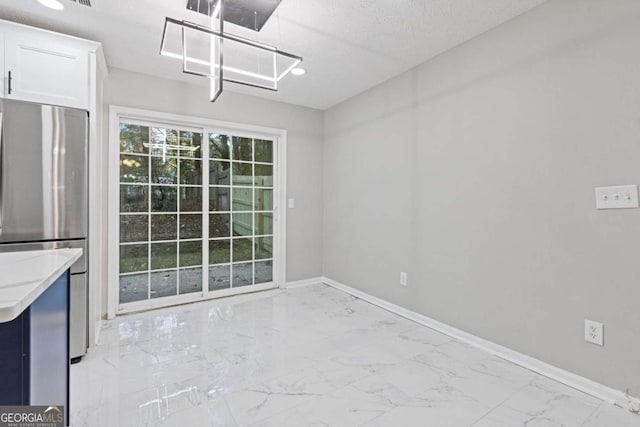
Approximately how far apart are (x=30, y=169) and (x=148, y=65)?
1.50 m

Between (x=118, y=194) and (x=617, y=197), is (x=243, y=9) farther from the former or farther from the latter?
(x=617, y=197)

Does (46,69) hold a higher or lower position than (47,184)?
A: higher

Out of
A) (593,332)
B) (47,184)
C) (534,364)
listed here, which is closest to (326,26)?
(47,184)

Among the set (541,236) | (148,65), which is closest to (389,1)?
(541,236)

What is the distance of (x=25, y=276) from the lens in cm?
93

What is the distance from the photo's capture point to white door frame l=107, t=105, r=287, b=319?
307 cm

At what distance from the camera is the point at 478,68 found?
2.48m

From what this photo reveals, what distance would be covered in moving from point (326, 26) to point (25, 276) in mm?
2396

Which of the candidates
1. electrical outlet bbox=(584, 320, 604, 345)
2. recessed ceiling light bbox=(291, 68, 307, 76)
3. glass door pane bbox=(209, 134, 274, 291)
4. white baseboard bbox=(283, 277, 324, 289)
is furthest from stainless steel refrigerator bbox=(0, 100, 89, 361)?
electrical outlet bbox=(584, 320, 604, 345)

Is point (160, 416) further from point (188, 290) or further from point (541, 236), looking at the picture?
point (541, 236)

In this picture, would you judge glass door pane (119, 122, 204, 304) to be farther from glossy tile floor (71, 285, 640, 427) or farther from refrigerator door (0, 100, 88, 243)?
refrigerator door (0, 100, 88, 243)

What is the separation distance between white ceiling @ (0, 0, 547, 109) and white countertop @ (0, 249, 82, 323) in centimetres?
183

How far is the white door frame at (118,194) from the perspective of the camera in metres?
3.07

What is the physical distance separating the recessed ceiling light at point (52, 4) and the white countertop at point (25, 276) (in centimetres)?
186
